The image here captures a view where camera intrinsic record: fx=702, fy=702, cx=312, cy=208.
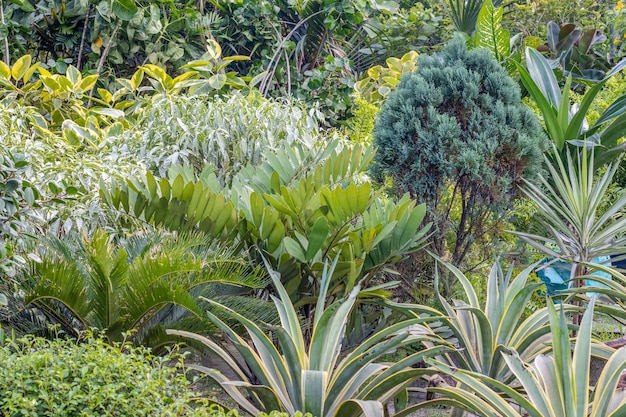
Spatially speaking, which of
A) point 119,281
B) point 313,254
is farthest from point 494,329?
point 119,281

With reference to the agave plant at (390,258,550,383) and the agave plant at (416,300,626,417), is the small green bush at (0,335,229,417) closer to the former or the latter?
the agave plant at (416,300,626,417)

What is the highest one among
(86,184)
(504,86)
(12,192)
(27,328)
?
(504,86)

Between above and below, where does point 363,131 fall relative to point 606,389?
below

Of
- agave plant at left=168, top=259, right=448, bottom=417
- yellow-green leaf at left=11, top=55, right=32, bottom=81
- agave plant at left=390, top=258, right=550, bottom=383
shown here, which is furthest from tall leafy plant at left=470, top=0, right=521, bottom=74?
agave plant at left=168, top=259, right=448, bottom=417

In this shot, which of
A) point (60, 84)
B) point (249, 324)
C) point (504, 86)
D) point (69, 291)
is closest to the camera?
point (249, 324)

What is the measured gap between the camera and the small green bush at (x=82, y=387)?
2.30 m

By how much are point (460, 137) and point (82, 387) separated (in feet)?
8.80

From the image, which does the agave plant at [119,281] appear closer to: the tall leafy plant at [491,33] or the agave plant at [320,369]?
the agave plant at [320,369]

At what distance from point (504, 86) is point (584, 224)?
103 centimetres

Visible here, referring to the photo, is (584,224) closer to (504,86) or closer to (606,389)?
(504,86)

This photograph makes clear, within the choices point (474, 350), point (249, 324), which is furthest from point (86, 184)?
point (474, 350)

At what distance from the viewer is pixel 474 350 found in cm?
353

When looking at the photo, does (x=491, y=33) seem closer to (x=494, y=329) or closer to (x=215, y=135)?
(x=215, y=135)

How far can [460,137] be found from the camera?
4.24 m
